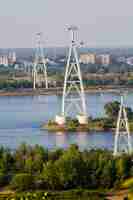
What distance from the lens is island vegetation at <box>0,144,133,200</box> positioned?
296 inches

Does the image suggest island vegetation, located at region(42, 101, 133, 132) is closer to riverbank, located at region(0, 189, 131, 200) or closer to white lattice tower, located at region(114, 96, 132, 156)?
white lattice tower, located at region(114, 96, 132, 156)

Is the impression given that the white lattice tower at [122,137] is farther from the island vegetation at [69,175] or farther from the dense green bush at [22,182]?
the dense green bush at [22,182]

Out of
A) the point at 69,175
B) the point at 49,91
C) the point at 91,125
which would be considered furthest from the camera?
the point at 49,91

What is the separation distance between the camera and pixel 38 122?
13547mm

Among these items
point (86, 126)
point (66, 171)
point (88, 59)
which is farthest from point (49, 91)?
point (88, 59)

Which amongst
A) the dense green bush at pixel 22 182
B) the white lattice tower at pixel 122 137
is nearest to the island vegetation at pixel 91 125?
the white lattice tower at pixel 122 137

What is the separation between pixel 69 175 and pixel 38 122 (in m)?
5.86

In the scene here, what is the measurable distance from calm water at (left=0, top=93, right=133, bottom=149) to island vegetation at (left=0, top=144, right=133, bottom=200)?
239 centimetres

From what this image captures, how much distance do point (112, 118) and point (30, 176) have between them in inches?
238

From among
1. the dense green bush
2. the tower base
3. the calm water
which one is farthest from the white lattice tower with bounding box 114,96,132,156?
the tower base

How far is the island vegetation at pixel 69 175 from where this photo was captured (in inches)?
296

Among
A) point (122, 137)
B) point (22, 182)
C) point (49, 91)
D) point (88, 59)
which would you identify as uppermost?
point (22, 182)

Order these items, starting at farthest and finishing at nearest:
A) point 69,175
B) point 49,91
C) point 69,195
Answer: point 49,91 → point 69,175 → point 69,195

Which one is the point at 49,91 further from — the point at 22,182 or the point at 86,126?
the point at 22,182
